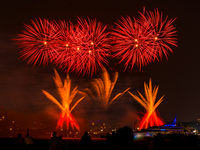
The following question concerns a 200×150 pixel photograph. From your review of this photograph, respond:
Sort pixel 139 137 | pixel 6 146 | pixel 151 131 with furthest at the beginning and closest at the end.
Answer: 1. pixel 151 131
2. pixel 139 137
3. pixel 6 146

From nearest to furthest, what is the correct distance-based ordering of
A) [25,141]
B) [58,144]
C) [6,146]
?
[58,144] < [25,141] < [6,146]

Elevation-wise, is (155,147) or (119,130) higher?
(119,130)

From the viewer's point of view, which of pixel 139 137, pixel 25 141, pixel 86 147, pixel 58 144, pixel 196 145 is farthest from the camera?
pixel 139 137

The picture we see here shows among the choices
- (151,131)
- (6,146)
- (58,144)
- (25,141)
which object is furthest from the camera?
(151,131)

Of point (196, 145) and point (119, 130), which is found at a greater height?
point (119, 130)

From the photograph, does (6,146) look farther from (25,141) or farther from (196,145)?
(196,145)

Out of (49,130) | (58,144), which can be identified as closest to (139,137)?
(49,130)

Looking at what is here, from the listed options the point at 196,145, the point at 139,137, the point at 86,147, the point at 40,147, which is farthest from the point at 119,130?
the point at 139,137

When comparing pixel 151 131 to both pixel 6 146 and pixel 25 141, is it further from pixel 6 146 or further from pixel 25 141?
pixel 25 141

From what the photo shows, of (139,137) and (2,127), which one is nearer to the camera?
(139,137)
